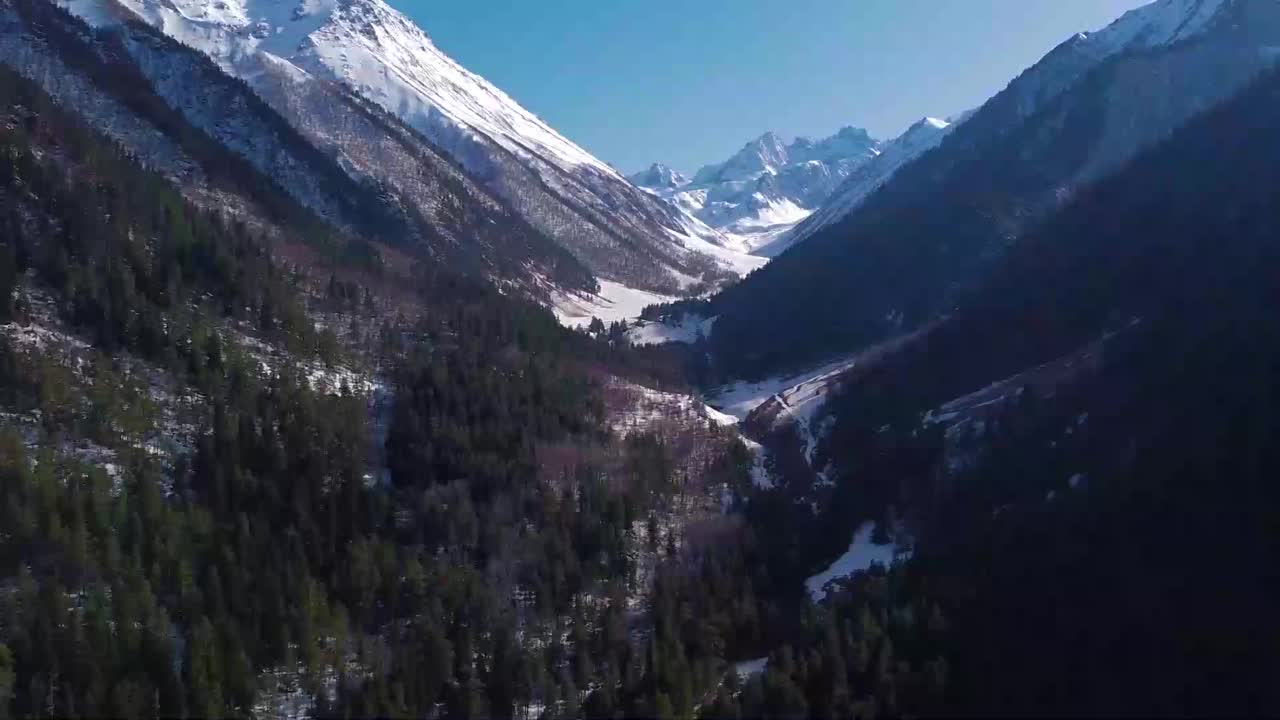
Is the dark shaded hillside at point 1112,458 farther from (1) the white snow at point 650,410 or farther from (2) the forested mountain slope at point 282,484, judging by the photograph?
(2) the forested mountain slope at point 282,484

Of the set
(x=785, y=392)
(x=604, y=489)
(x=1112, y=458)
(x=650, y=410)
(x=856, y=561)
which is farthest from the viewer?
(x=785, y=392)

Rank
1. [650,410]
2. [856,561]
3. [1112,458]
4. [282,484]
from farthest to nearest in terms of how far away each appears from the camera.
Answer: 1. [650,410]
2. [856,561]
3. [282,484]
4. [1112,458]

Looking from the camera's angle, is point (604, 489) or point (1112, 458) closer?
point (1112, 458)

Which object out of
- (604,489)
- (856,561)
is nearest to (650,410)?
(604,489)

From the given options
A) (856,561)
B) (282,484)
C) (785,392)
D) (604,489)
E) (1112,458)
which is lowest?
(856,561)

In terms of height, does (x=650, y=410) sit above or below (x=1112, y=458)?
above

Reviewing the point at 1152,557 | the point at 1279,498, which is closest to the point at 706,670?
the point at 1152,557

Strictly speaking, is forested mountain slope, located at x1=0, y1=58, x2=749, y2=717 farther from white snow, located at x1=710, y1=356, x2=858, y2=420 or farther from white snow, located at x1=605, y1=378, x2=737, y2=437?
white snow, located at x1=710, y1=356, x2=858, y2=420

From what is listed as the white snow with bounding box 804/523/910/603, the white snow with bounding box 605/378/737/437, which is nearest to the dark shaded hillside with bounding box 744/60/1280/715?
the white snow with bounding box 804/523/910/603

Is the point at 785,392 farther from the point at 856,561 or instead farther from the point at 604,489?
the point at 856,561
